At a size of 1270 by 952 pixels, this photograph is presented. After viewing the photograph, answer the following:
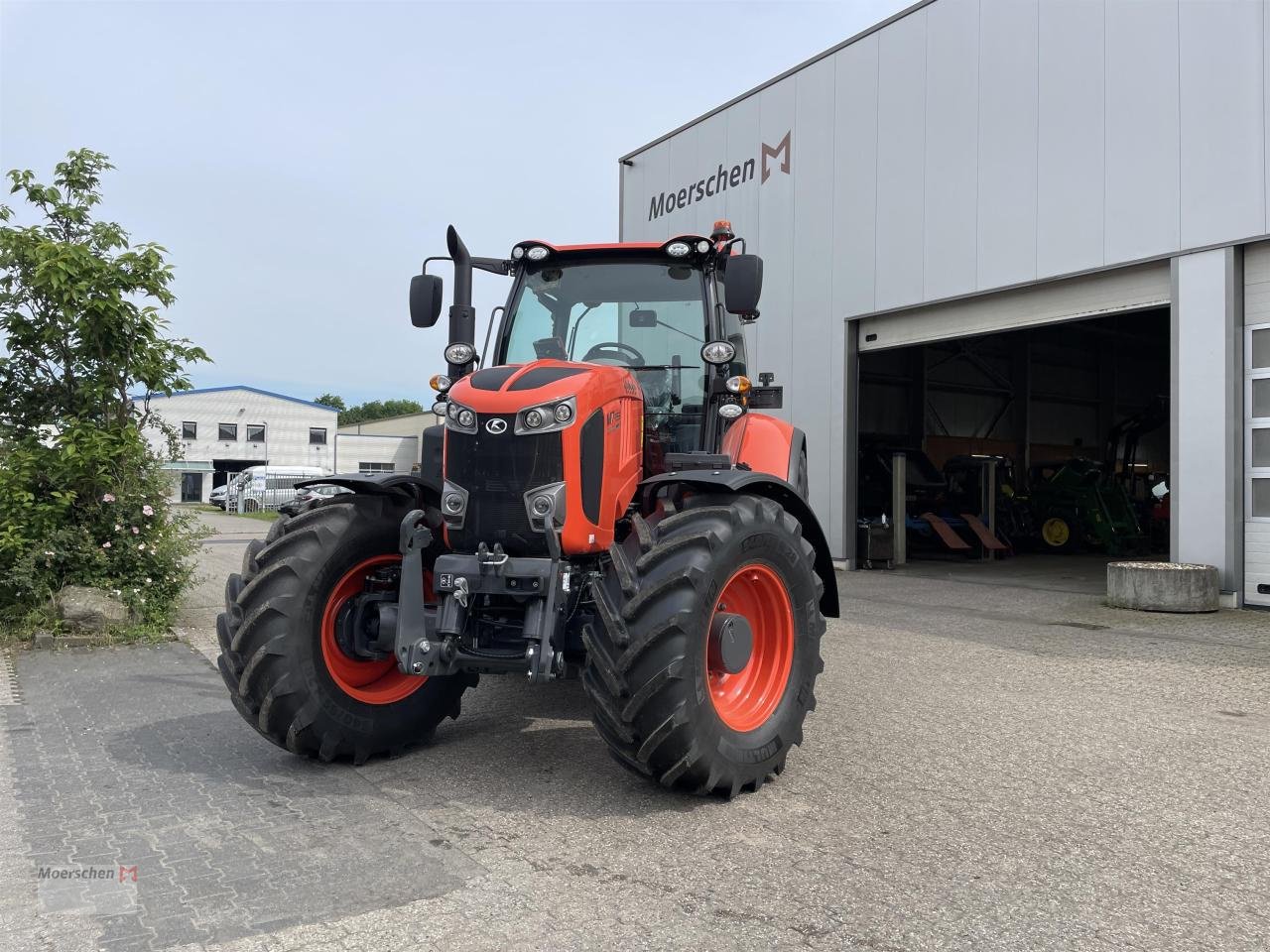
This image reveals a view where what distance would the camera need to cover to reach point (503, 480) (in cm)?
404

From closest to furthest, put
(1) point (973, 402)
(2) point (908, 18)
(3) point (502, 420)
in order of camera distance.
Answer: (3) point (502, 420) → (2) point (908, 18) → (1) point (973, 402)

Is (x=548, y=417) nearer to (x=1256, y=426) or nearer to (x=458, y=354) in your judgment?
(x=458, y=354)

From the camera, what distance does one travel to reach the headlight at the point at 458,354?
16.9 ft

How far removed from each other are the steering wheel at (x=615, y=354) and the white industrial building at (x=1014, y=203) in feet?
26.0

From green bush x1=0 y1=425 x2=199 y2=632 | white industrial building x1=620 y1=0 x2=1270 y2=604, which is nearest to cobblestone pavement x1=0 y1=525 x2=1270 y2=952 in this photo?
green bush x1=0 y1=425 x2=199 y2=632

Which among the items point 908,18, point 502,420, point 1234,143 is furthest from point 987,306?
point 502,420

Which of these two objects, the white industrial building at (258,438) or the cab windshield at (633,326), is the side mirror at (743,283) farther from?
the white industrial building at (258,438)

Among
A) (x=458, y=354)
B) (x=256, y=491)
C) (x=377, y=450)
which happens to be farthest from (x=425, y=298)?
(x=377, y=450)

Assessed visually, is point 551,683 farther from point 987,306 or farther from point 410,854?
point 987,306

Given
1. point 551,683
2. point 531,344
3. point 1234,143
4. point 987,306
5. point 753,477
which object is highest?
point 1234,143

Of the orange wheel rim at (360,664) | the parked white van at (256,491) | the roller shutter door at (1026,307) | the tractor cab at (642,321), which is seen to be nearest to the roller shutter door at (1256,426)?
the roller shutter door at (1026,307)

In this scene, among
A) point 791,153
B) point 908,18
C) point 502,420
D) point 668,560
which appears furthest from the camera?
point 791,153

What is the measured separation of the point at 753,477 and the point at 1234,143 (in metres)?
8.76

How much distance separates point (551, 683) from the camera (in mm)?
6258
